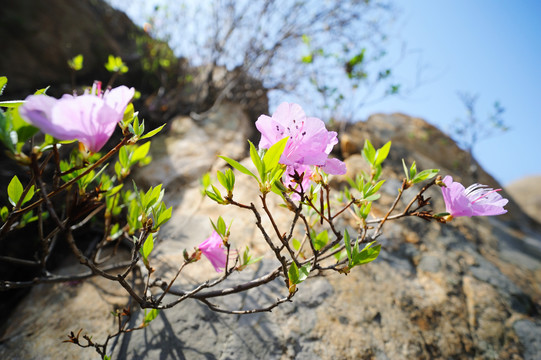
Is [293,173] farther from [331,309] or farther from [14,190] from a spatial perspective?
[331,309]

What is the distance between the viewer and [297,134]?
0.84 meters

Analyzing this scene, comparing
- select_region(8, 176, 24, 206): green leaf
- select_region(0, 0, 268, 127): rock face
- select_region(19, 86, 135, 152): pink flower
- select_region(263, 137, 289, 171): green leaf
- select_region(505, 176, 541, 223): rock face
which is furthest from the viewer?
select_region(505, 176, 541, 223): rock face

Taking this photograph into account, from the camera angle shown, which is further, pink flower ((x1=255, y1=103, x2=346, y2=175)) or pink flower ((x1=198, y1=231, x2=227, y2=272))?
pink flower ((x1=198, y1=231, x2=227, y2=272))

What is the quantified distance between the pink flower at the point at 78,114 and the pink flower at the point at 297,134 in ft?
1.27

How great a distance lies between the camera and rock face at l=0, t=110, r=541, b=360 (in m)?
1.40

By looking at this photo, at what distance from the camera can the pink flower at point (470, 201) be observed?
92 centimetres

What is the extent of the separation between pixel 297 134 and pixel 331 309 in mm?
1234

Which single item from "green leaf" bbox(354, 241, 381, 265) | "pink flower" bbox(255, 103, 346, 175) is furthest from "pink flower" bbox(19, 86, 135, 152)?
"green leaf" bbox(354, 241, 381, 265)

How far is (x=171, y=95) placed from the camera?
418 centimetres

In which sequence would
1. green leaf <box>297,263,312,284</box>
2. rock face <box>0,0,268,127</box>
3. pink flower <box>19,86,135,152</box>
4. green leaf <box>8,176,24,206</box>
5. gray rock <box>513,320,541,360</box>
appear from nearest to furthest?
pink flower <box>19,86,135,152</box>
green leaf <box>297,263,312,284</box>
green leaf <box>8,176,24,206</box>
gray rock <box>513,320,541,360</box>
rock face <box>0,0,268,127</box>

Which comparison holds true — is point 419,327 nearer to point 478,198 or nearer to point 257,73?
point 478,198

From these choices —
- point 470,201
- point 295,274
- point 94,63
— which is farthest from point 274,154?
point 94,63

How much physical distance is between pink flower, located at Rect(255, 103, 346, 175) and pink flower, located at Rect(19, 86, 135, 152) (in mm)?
386

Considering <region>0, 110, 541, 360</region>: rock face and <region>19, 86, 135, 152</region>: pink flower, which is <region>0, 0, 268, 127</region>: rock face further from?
<region>19, 86, 135, 152</region>: pink flower
